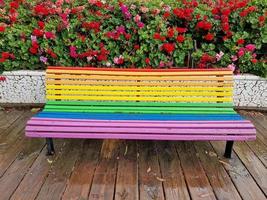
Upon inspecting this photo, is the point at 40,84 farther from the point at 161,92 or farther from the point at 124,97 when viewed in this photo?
the point at 161,92

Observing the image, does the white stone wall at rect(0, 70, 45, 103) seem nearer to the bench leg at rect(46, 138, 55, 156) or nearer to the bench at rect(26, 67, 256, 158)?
the bench at rect(26, 67, 256, 158)

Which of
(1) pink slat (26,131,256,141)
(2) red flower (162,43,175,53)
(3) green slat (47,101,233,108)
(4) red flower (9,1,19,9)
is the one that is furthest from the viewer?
(4) red flower (9,1,19,9)

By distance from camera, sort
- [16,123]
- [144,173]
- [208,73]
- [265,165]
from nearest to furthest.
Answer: [144,173] < [265,165] < [208,73] < [16,123]

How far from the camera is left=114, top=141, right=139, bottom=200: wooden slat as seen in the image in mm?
2488

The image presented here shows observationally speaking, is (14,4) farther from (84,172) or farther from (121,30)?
(84,172)

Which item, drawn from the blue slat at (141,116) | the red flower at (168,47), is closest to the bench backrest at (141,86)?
the blue slat at (141,116)

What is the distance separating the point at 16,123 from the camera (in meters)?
3.86

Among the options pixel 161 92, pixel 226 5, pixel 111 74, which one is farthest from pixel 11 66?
pixel 226 5

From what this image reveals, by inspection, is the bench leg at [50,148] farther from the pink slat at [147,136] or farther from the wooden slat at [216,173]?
the wooden slat at [216,173]

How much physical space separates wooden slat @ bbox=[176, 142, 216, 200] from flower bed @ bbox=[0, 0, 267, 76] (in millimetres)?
1396

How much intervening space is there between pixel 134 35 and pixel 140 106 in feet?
4.52

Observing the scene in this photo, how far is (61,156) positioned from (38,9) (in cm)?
211

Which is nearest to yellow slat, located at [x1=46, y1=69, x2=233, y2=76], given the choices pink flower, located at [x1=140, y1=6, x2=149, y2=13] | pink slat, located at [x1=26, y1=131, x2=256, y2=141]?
pink slat, located at [x1=26, y1=131, x2=256, y2=141]

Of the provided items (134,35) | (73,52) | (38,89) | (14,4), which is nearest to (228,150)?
(134,35)
